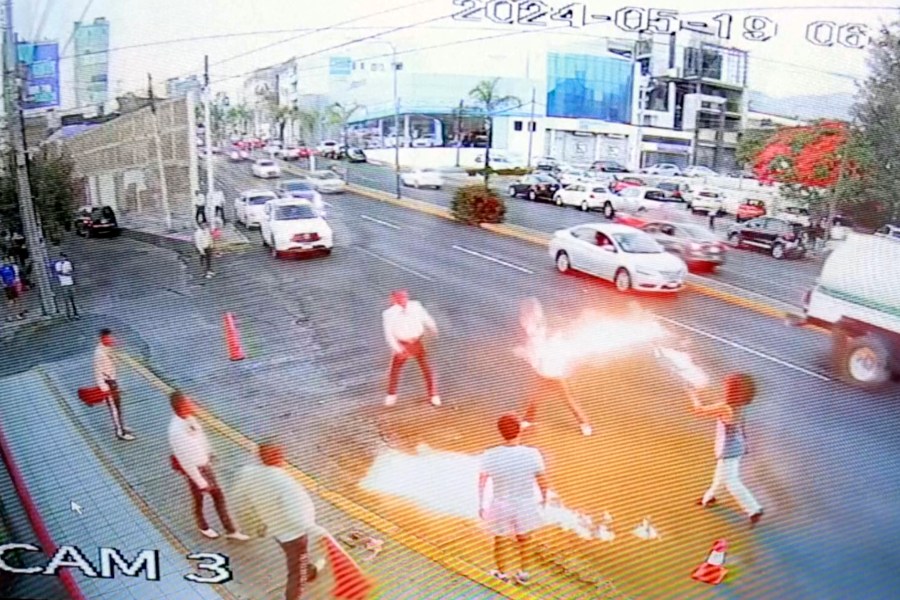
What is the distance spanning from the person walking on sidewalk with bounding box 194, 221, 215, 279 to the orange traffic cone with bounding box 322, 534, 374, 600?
0.93 metres

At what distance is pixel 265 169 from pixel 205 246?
12.6 inches

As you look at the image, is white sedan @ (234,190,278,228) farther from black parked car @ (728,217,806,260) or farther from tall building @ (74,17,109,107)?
black parked car @ (728,217,806,260)

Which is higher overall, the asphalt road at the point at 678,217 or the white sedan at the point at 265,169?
the white sedan at the point at 265,169

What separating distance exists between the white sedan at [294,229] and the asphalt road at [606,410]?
14 centimetres

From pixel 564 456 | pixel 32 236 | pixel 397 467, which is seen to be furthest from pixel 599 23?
pixel 32 236

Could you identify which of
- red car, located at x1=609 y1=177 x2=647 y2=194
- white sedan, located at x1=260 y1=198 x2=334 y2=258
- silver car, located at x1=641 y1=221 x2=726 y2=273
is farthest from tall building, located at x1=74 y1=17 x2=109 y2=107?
silver car, located at x1=641 y1=221 x2=726 y2=273

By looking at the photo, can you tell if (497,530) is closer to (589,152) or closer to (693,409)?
(693,409)

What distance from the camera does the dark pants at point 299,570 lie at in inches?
87.2

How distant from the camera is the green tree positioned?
6.97ft

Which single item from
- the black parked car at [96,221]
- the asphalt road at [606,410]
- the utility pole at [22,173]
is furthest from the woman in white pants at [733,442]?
the utility pole at [22,173]

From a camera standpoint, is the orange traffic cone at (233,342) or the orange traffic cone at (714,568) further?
the orange traffic cone at (233,342)

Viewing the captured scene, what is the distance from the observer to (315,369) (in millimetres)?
2270

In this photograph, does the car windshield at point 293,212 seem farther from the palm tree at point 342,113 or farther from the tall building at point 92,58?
the tall building at point 92,58

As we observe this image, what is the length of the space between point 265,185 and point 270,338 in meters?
0.52
